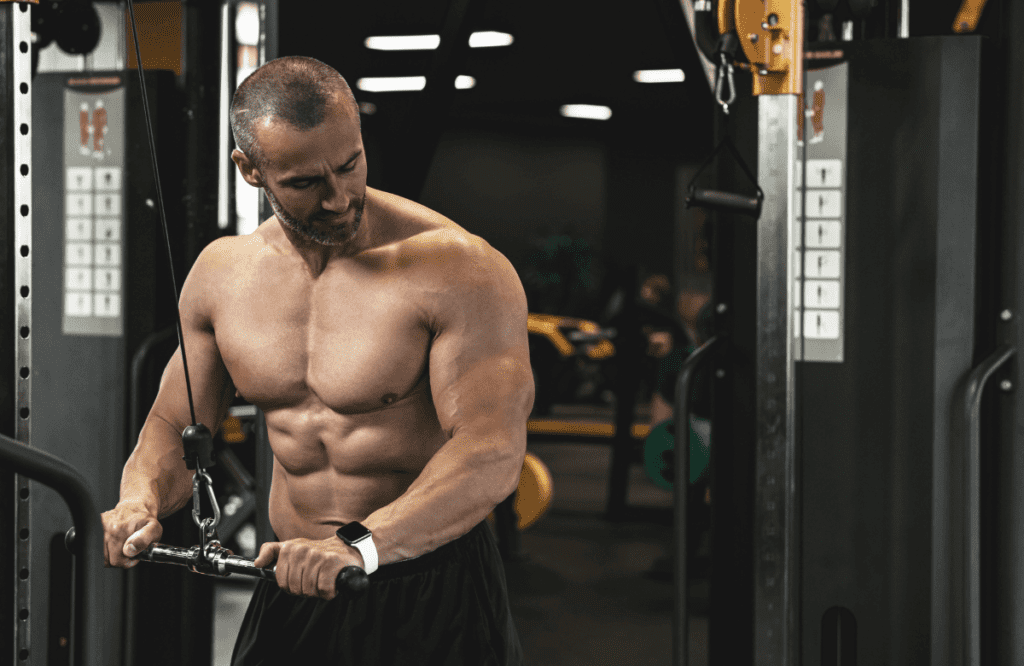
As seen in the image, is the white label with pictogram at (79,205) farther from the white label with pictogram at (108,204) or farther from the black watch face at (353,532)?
the black watch face at (353,532)

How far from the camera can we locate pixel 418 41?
837 centimetres

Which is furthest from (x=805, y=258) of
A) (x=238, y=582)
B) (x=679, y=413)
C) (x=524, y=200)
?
(x=524, y=200)

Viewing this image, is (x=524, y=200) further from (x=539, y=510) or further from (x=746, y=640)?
(x=746, y=640)

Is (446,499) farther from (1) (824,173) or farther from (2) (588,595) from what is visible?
(2) (588,595)

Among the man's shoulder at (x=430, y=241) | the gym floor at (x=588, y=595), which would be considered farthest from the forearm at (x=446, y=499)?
the gym floor at (x=588, y=595)

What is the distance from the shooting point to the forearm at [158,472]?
149cm

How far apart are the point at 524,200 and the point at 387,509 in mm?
10970

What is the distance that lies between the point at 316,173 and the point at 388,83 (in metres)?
9.33

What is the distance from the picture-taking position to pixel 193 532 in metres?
2.65

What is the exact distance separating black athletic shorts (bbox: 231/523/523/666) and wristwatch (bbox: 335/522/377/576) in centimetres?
28

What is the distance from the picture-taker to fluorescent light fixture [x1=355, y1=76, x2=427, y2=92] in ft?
32.9

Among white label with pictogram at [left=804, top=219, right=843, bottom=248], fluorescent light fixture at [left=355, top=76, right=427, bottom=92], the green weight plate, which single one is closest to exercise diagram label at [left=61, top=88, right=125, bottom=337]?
A: white label with pictogram at [left=804, top=219, right=843, bottom=248]

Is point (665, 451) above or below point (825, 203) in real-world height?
below

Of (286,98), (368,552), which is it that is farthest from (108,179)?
(368,552)
